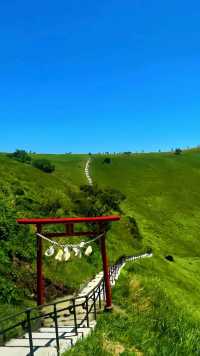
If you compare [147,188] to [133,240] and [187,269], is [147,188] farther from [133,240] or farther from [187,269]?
[187,269]

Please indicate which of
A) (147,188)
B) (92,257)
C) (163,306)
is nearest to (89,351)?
(163,306)

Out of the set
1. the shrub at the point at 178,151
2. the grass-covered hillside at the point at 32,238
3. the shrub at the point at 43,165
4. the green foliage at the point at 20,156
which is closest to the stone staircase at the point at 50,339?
the grass-covered hillside at the point at 32,238

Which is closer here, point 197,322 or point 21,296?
point 197,322

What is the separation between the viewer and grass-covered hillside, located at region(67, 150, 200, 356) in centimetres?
1933

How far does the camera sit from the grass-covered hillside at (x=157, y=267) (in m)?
19.3

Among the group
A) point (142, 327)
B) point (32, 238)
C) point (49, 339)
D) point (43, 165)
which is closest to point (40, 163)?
point (43, 165)

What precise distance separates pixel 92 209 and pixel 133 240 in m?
7.22

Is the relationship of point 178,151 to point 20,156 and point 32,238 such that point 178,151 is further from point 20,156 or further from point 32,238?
point 32,238

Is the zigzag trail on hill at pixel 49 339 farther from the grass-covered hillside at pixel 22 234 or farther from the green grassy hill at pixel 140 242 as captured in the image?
the grass-covered hillside at pixel 22 234

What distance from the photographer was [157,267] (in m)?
49.3

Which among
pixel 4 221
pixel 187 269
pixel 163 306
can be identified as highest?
pixel 4 221

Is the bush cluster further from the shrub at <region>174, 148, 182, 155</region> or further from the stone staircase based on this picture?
the stone staircase

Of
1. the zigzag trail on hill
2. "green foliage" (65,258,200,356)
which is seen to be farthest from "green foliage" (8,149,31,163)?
the zigzag trail on hill

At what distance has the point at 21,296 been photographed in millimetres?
28391
